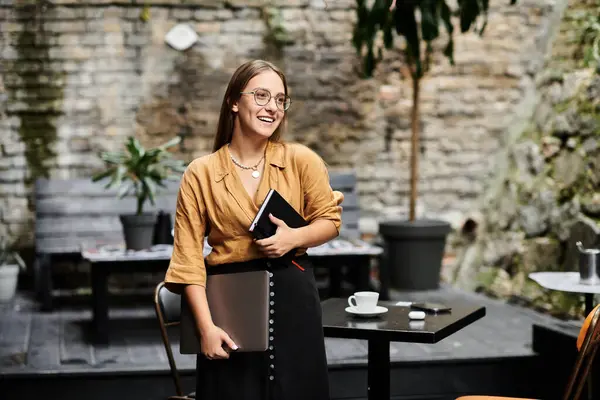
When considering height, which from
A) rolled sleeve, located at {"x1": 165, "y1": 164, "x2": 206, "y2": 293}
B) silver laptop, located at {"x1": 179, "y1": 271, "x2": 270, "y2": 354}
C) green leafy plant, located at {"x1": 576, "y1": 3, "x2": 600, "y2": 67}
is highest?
green leafy plant, located at {"x1": 576, "y1": 3, "x2": 600, "y2": 67}

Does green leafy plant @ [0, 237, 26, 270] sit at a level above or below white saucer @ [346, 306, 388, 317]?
below

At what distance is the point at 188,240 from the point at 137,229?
2779mm

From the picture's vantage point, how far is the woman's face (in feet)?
6.77

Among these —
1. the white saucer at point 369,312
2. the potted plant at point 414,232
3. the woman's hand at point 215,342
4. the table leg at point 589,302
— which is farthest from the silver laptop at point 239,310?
the potted plant at point 414,232

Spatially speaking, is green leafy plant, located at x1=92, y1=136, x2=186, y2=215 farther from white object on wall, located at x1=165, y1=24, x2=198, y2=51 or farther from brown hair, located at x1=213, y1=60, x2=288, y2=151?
brown hair, located at x1=213, y1=60, x2=288, y2=151

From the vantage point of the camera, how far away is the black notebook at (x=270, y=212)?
1999 millimetres

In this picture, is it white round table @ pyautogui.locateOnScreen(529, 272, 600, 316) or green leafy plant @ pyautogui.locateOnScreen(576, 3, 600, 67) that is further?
green leafy plant @ pyautogui.locateOnScreen(576, 3, 600, 67)

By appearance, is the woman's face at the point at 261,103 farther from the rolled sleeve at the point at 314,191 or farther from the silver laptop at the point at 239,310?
the silver laptop at the point at 239,310

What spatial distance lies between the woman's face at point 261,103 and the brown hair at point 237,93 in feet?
0.04

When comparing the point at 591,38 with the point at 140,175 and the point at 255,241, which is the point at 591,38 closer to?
the point at 140,175

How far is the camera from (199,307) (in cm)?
201

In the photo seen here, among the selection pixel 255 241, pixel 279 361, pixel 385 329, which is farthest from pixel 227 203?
pixel 385 329

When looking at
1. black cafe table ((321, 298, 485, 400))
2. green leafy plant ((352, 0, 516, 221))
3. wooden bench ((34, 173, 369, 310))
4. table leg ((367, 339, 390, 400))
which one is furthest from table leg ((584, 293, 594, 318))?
wooden bench ((34, 173, 369, 310))

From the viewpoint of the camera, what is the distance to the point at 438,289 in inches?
240
